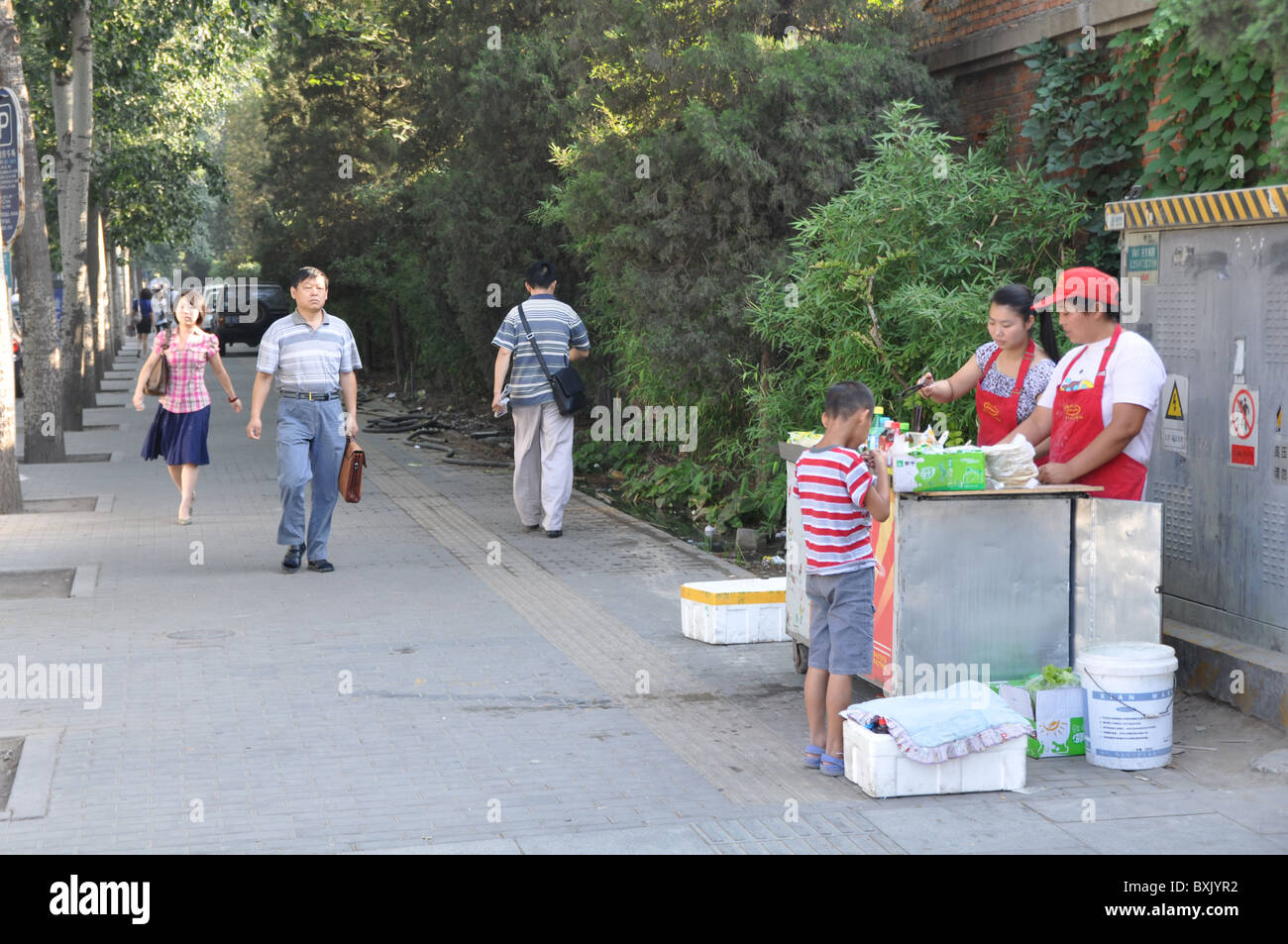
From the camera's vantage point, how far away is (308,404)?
9.61m

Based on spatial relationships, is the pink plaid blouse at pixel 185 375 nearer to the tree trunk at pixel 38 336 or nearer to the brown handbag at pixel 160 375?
the brown handbag at pixel 160 375

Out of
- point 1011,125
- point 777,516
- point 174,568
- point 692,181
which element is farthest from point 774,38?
point 174,568

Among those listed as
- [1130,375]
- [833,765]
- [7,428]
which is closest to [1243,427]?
[1130,375]

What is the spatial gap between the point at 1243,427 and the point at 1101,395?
0.73 m

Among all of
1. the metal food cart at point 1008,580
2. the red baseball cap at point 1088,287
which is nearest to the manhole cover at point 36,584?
the metal food cart at point 1008,580

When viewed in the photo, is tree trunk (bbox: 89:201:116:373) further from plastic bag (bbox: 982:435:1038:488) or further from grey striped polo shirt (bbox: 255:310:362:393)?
plastic bag (bbox: 982:435:1038:488)

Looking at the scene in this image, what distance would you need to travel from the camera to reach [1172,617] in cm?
A: 717

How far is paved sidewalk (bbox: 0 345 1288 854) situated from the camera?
198 inches

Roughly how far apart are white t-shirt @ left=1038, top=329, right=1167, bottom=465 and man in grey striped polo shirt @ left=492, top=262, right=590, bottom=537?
5374 mm

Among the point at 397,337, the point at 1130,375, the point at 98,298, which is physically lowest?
the point at 1130,375

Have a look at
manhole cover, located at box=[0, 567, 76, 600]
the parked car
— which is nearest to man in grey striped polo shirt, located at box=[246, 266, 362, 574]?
manhole cover, located at box=[0, 567, 76, 600]

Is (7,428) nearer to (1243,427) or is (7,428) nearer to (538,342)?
(538,342)

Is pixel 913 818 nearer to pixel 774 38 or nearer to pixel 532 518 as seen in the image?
pixel 532 518

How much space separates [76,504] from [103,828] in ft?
29.0
